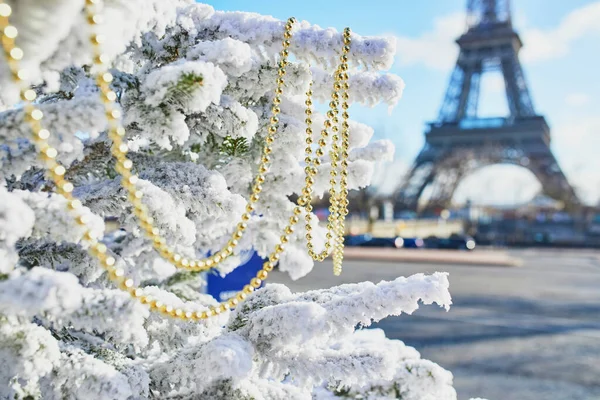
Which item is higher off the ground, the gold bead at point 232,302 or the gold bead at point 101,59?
the gold bead at point 101,59

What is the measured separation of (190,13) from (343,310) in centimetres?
98

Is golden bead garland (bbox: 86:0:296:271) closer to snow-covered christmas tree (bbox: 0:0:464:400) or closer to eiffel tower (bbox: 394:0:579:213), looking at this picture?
snow-covered christmas tree (bbox: 0:0:464:400)

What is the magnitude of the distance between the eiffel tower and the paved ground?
67.9ft

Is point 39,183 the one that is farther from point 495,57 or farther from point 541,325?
point 495,57

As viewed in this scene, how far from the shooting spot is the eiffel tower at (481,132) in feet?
106

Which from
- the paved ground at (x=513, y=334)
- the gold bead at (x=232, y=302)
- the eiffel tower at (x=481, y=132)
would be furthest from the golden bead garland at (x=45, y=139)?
the eiffel tower at (x=481, y=132)

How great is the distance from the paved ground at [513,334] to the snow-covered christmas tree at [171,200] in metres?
4.05

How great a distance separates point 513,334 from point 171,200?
7.33 metres

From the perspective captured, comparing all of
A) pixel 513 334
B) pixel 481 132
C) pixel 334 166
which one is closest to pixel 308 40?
pixel 334 166

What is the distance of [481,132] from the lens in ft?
113

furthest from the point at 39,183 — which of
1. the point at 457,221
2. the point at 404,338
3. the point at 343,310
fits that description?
the point at 457,221

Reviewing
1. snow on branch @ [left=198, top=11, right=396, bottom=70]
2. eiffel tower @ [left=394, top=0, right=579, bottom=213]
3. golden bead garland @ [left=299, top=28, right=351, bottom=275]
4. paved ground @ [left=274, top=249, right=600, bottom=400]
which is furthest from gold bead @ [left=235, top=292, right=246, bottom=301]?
eiffel tower @ [left=394, top=0, right=579, bottom=213]

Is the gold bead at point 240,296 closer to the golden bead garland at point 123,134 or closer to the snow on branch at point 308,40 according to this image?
the golden bead garland at point 123,134

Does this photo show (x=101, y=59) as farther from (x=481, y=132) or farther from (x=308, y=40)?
(x=481, y=132)
